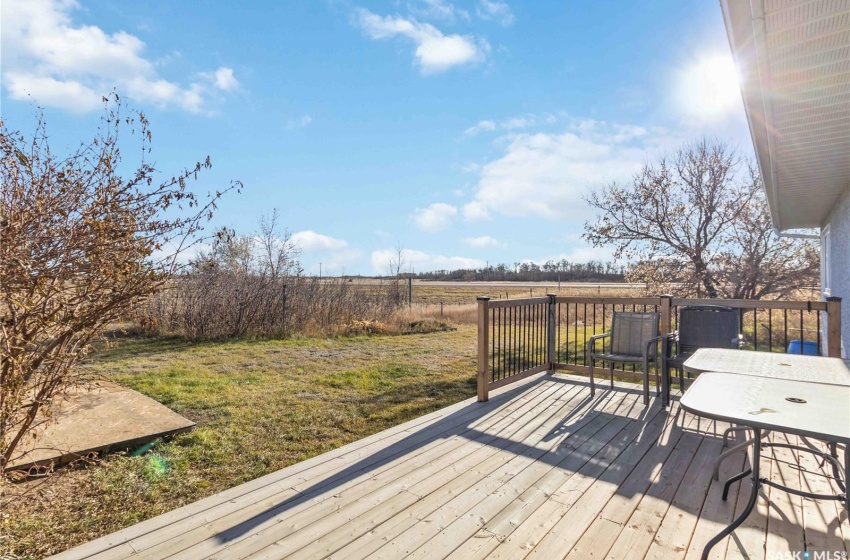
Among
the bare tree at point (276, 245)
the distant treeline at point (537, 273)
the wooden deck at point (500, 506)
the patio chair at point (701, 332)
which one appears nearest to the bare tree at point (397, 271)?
the bare tree at point (276, 245)

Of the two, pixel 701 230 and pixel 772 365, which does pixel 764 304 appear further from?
pixel 701 230

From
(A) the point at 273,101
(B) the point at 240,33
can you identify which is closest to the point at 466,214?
(A) the point at 273,101

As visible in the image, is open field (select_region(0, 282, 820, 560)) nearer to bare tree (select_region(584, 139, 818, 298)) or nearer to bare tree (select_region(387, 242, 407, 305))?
bare tree (select_region(584, 139, 818, 298))

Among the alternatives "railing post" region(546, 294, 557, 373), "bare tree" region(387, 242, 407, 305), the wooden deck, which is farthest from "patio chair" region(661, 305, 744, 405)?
"bare tree" region(387, 242, 407, 305)

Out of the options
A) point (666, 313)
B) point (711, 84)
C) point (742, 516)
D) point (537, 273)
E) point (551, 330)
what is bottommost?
point (742, 516)

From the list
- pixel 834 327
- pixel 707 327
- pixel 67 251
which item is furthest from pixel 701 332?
pixel 67 251

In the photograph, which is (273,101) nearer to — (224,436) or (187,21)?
(187,21)

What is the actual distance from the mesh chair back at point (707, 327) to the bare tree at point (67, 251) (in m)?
4.25

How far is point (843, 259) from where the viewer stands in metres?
4.51

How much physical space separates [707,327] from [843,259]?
1989 mm

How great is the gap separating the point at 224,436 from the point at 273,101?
510 cm

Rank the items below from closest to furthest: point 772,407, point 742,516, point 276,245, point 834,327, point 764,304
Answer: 1. point 772,407
2. point 742,516
3. point 834,327
4. point 764,304
5. point 276,245

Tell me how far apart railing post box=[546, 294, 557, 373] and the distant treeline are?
32.8 m

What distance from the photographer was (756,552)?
5.85 feet
